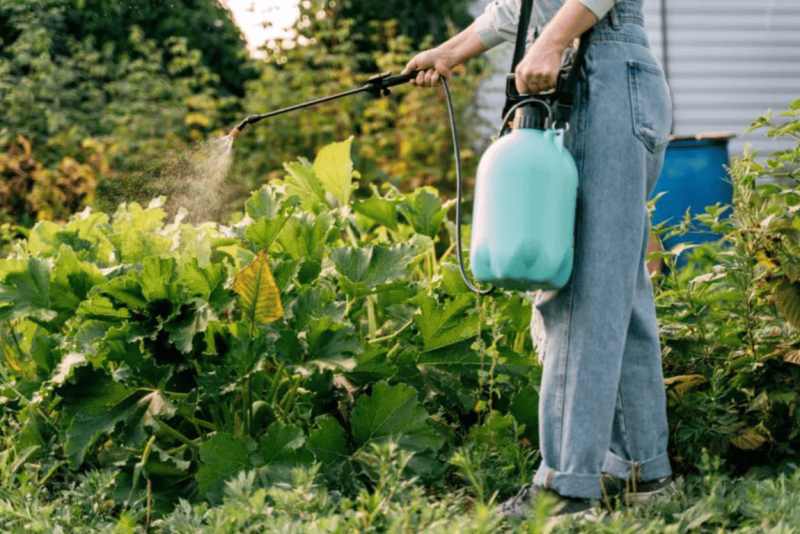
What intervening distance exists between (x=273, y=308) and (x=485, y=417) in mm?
642

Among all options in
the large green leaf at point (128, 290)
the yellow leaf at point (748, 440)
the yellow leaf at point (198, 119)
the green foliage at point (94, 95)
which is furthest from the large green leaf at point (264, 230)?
the yellow leaf at point (198, 119)

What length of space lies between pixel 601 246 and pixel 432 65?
27.1 inches

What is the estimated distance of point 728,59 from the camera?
24.0ft

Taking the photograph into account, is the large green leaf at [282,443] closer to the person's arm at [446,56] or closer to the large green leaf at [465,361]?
the large green leaf at [465,361]

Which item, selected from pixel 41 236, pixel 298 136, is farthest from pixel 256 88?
pixel 41 236

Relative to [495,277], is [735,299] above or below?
below

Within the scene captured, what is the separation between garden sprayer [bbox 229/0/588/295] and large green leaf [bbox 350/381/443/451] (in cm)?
39

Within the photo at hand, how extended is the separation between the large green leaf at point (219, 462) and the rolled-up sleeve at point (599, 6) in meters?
1.10

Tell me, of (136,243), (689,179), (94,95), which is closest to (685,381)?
(136,243)

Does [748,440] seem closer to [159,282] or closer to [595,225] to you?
[595,225]

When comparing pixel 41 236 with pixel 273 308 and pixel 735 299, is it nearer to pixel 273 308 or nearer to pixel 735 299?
pixel 273 308

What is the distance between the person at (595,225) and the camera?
6.04 ft

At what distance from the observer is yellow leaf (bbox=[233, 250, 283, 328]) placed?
2.12 metres

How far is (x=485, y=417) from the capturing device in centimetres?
245
